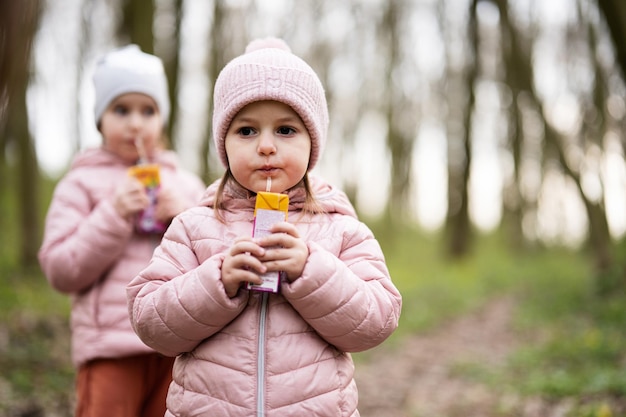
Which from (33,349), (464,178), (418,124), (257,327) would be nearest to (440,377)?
(33,349)

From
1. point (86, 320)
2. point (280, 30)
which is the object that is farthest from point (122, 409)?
point (280, 30)

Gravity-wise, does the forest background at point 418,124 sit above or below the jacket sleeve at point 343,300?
above

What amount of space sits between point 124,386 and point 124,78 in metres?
1.43

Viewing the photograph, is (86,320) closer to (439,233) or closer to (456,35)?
(456,35)

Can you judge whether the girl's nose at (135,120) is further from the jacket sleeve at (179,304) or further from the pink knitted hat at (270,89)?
the jacket sleeve at (179,304)

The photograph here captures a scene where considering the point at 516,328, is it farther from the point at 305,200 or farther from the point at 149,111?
the point at 305,200

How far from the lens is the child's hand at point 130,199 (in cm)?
277

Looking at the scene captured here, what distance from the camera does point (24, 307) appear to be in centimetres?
730

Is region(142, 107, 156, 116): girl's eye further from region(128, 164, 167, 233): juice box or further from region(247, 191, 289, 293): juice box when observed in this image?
region(247, 191, 289, 293): juice box

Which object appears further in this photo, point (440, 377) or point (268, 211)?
point (440, 377)

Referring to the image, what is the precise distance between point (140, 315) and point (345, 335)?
646 mm

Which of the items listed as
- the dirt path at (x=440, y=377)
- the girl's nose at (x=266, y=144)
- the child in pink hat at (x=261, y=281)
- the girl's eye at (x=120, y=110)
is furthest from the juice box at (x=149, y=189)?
the dirt path at (x=440, y=377)

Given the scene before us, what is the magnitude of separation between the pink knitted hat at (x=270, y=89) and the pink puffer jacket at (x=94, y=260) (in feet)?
2.95

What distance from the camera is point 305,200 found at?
7.06ft
